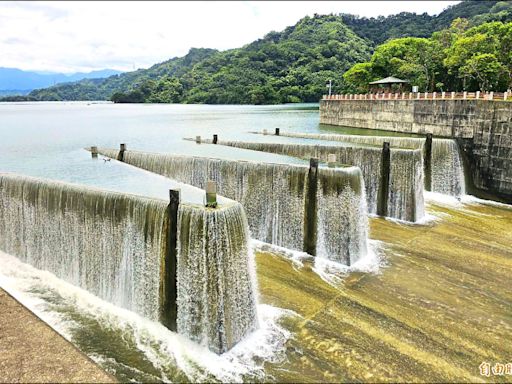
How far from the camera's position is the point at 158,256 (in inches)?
364

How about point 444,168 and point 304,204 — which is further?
point 444,168

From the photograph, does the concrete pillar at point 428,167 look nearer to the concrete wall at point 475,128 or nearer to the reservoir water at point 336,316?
the concrete wall at point 475,128

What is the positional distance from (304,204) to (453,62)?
31714 mm

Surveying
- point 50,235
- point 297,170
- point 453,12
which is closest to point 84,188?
point 50,235

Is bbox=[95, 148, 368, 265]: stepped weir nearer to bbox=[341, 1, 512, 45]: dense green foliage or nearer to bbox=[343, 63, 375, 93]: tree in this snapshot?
bbox=[343, 63, 375, 93]: tree

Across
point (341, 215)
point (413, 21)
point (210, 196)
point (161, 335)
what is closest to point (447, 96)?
point (341, 215)

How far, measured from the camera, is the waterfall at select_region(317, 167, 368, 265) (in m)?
13.0

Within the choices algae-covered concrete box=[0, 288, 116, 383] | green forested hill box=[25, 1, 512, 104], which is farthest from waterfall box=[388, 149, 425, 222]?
green forested hill box=[25, 1, 512, 104]

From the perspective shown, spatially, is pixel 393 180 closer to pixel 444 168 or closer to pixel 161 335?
pixel 444 168

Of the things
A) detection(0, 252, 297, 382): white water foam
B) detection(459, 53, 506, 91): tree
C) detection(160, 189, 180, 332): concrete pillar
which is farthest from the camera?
detection(459, 53, 506, 91): tree

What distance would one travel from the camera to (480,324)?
31.7 feet

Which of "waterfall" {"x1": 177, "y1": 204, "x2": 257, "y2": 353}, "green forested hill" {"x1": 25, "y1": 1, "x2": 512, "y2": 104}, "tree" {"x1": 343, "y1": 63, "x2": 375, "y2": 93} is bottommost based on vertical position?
"waterfall" {"x1": 177, "y1": 204, "x2": 257, "y2": 353}

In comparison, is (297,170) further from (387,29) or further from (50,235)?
(387,29)

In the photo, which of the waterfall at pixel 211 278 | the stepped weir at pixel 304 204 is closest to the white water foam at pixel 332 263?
the stepped weir at pixel 304 204
